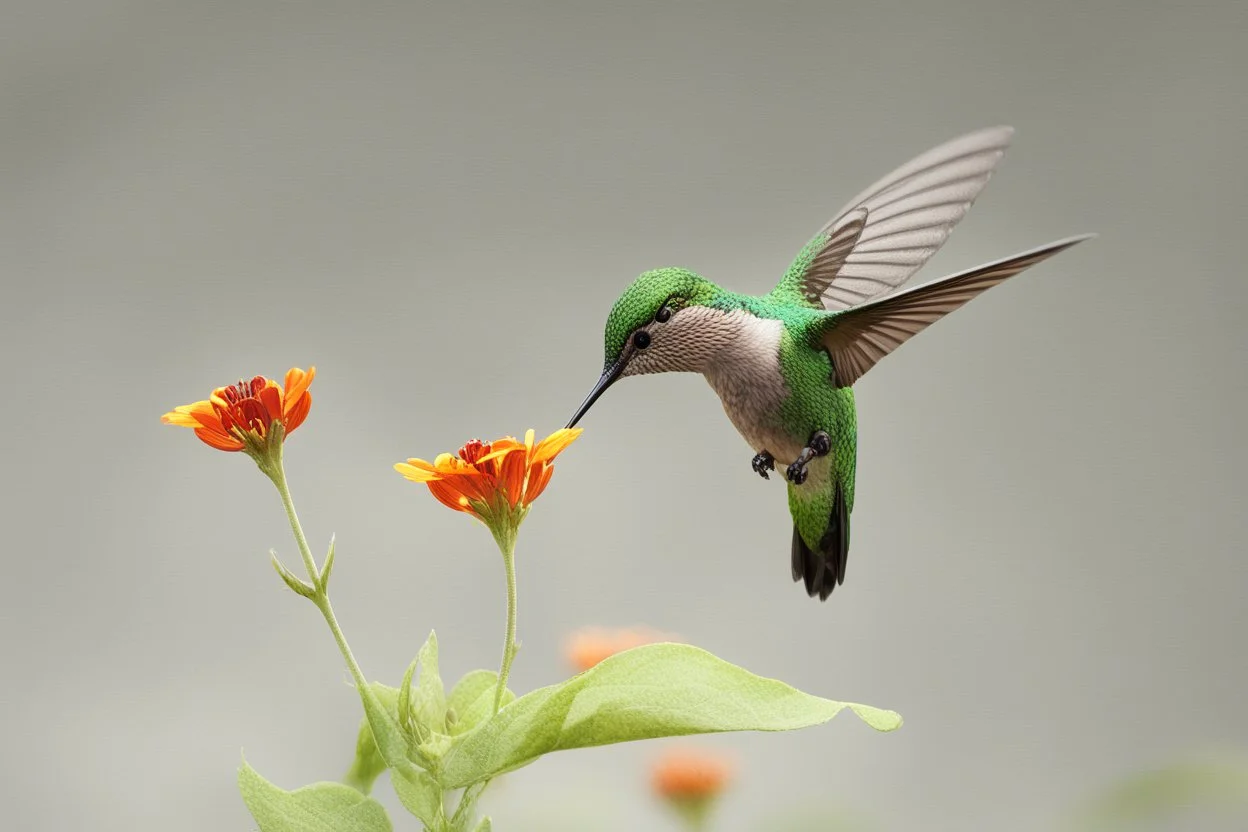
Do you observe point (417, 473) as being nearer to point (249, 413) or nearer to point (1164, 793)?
point (249, 413)

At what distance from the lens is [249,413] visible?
0.29 m

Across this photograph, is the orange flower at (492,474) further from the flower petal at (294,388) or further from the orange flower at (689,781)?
the orange flower at (689,781)

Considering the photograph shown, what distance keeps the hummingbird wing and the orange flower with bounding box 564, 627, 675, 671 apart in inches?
7.9

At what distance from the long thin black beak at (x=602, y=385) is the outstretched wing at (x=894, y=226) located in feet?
0.27

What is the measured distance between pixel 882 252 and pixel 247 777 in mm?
199

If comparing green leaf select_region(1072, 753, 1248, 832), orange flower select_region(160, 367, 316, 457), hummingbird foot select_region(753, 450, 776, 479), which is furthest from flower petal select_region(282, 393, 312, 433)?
green leaf select_region(1072, 753, 1248, 832)

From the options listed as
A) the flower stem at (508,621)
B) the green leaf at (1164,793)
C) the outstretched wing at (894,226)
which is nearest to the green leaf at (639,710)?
the flower stem at (508,621)

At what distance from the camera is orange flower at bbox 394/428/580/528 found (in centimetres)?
27

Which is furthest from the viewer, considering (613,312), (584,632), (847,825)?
(847,825)

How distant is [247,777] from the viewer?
0.28 m

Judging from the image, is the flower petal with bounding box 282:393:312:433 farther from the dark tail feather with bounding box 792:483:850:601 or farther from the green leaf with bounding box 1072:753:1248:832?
the green leaf with bounding box 1072:753:1248:832

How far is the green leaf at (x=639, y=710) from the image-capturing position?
0.26 meters

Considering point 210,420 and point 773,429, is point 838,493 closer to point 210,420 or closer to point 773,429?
point 773,429

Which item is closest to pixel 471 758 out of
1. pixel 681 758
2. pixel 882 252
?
pixel 882 252
